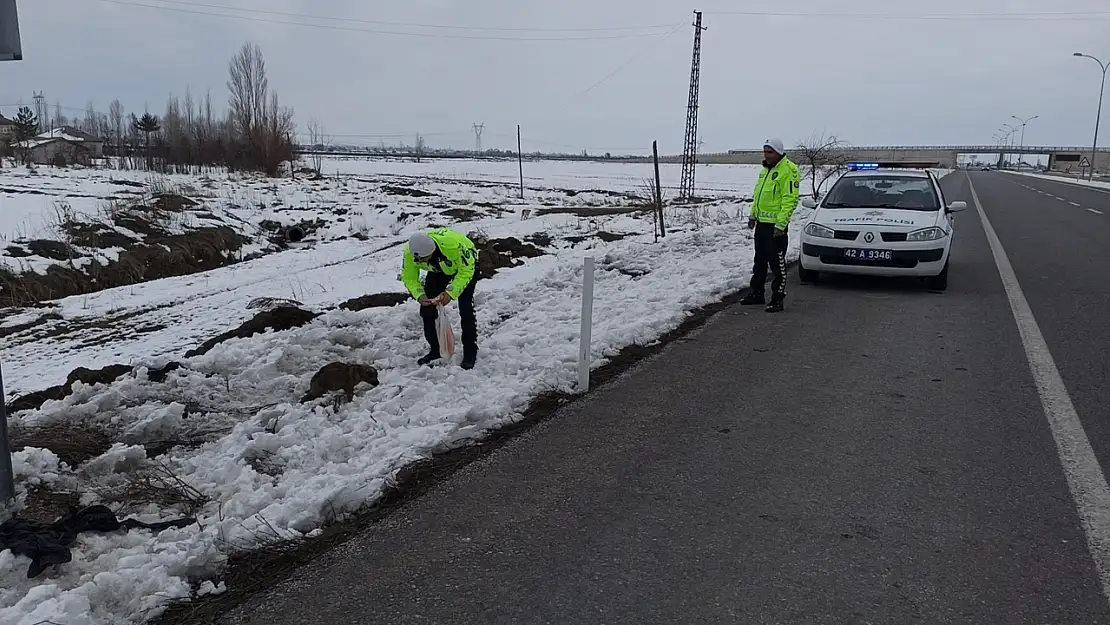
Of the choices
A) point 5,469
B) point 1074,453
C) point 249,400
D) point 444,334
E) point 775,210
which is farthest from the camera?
point 775,210

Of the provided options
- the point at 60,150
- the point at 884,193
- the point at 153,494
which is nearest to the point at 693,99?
the point at 884,193

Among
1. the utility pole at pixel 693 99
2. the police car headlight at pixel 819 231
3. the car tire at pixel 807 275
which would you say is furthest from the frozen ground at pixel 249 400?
the utility pole at pixel 693 99

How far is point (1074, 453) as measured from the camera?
4.60 m

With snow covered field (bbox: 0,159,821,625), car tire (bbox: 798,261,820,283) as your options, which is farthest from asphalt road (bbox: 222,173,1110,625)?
car tire (bbox: 798,261,820,283)

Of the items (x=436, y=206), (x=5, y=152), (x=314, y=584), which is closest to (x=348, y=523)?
(x=314, y=584)

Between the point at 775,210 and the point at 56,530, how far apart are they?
7378mm

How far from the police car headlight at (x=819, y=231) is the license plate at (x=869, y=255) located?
0.33 m

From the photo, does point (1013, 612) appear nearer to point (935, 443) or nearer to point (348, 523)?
point (935, 443)

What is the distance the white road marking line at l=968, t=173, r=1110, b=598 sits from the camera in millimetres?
3580

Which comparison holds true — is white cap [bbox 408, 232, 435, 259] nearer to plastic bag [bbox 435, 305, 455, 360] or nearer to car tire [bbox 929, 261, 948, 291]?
plastic bag [bbox 435, 305, 455, 360]

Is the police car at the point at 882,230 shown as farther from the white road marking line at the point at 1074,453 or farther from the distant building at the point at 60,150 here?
the distant building at the point at 60,150

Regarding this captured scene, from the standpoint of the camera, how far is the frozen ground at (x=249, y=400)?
Result: 3.44 m

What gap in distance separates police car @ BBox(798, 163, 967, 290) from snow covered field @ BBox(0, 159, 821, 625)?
4.47ft

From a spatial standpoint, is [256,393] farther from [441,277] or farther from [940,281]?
[940,281]
